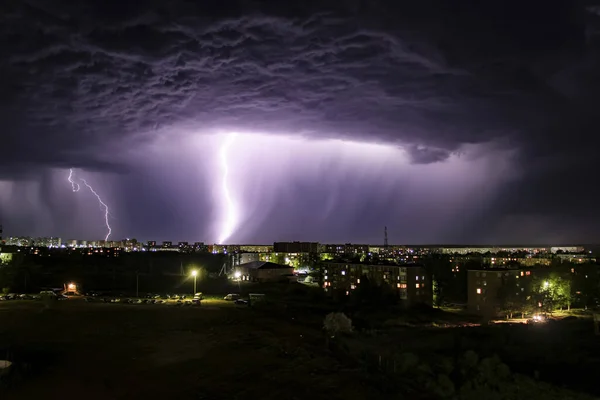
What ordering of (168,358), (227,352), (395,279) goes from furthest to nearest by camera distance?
(395,279)
(227,352)
(168,358)

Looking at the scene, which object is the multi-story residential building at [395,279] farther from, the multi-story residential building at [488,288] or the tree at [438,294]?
the multi-story residential building at [488,288]

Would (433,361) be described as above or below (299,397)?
below

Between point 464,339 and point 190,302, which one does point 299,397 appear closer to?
point 464,339

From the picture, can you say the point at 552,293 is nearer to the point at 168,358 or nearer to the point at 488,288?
the point at 488,288

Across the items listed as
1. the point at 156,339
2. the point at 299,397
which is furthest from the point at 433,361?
the point at 156,339

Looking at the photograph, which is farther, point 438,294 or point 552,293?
point 438,294

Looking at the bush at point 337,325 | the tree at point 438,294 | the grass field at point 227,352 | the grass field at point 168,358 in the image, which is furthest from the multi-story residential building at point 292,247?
the grass field at point 168,358

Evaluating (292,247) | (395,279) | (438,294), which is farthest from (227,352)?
(292,247)
